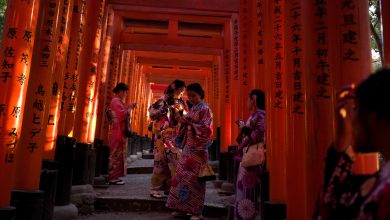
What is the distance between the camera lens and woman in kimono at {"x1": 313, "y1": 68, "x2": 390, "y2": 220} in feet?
4.00

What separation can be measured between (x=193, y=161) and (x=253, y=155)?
111cm

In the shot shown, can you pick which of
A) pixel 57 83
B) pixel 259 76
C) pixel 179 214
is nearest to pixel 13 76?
pixel 57 83

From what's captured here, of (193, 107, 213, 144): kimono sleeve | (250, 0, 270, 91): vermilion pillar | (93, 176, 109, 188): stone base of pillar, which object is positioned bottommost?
(93, 176, 109, 188): stone base of pillar

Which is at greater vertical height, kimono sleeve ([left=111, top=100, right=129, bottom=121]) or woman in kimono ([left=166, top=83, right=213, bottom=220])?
kimono sleeve ([left=111, top=100, right=129, bottom=121])

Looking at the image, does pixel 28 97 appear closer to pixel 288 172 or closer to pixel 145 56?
pixel 288 172

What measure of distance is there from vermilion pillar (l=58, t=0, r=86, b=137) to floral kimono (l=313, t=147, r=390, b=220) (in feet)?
13.1

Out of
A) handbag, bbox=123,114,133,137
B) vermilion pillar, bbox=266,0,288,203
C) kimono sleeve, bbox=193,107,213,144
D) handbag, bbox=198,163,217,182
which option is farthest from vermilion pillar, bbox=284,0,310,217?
handbag, bbox=123,114,133,137

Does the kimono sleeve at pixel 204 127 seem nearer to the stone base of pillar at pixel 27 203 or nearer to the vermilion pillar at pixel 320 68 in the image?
the vermilion pillar at pixel 320 68

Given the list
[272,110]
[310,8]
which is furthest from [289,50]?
[272,110]

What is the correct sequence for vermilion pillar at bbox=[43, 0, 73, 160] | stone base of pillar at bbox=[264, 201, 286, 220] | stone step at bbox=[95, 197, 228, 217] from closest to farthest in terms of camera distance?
stone base of pillar at bbox=[264, 201, 286, 220], vermilion pillar at bbox=[43, 0, 73, 160], stone step at bbox=[95, 197, 228, 217]

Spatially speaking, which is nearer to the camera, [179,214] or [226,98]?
[179,214]

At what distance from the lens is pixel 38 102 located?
3.55 metres

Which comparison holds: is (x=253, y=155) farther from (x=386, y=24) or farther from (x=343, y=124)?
(x=343, y=124)

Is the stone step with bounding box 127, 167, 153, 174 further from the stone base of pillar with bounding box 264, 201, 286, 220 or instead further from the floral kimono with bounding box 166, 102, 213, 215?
the stone base of pillar with bounding box 264, 201, 286, 220
